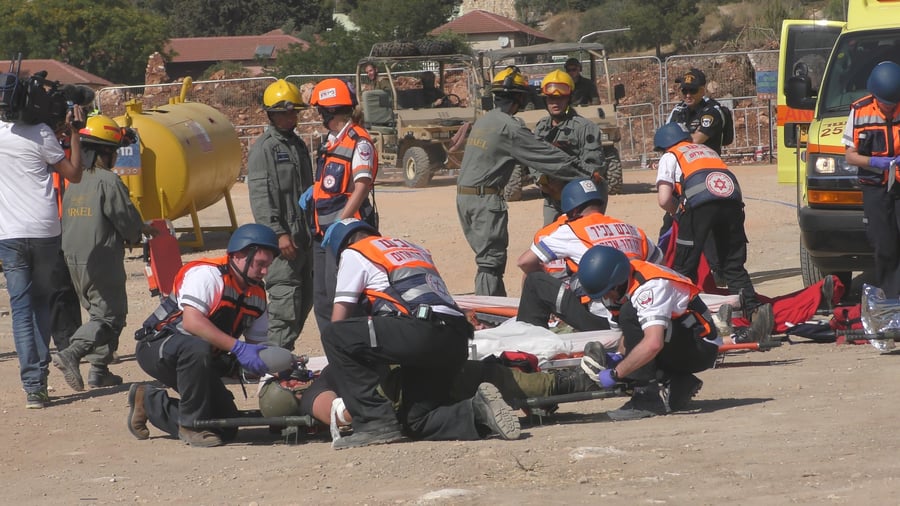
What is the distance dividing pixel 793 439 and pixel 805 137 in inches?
217

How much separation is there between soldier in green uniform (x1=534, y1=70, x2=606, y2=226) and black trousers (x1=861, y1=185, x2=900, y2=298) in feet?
6.40

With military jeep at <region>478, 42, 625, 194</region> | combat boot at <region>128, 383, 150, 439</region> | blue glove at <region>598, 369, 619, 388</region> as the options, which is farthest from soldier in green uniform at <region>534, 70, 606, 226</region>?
military jeep at <region>478, 42, 625, 194</region>

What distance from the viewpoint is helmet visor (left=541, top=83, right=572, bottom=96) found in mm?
9938

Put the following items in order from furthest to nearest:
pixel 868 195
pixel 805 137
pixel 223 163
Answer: pixel 223 163, pixel 805 137, pixel 868 195

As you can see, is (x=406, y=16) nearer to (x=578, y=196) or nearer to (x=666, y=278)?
(x=578, y=196)

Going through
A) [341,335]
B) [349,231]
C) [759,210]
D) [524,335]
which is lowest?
[759,210]

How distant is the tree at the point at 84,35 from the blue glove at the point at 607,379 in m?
51.6

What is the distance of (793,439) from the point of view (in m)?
5.69

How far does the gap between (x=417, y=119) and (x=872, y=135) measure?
53.7 ft

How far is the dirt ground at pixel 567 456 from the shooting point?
4.99 m

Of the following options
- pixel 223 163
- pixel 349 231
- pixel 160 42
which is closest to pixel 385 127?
pixel 223 163

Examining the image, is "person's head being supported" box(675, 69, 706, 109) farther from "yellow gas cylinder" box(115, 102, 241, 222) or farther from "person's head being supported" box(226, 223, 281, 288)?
"yellow gas cylinder" box(115, 102, 241, 222)

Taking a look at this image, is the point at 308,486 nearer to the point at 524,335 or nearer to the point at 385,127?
the point at 524,335

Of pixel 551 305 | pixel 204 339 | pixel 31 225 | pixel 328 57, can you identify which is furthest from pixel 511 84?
pixel 328 57
